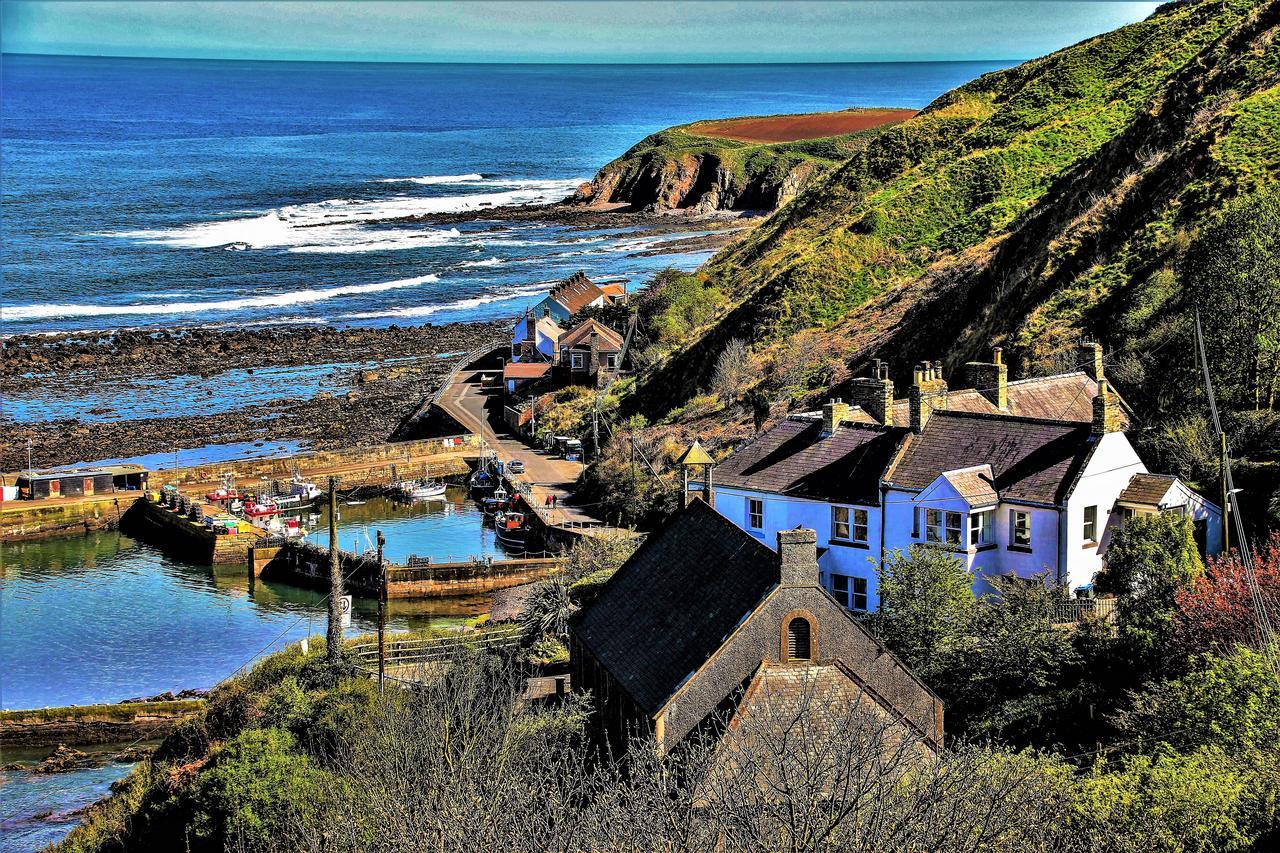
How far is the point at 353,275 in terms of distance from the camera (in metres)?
127

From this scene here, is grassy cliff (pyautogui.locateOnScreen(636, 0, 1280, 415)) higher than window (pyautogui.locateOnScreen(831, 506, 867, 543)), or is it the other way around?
grassy cliff (pyautogui.locateOnScreen(636, 0, 1280, 415))

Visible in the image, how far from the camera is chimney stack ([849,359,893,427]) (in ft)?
116

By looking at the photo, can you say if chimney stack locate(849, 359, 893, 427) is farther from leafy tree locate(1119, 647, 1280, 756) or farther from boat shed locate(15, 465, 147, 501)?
boat shed locate(15, 465, 147, 501)

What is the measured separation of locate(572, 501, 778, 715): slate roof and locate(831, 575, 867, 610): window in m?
6.26

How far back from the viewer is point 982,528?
3117cm

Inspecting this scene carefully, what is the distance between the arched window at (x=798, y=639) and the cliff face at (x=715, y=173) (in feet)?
466

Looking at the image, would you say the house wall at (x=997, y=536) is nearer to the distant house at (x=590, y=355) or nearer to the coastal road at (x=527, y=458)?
the coastal road at (x=527, y=458)

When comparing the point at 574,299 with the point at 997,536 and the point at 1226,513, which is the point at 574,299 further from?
the point at 1226,513

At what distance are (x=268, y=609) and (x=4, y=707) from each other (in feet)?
38.7

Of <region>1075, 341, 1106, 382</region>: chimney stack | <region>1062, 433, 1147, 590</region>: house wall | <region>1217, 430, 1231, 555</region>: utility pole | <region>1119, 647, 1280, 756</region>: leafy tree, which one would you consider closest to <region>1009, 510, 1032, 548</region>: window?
<region>1062, 433, 1147, 590</region>: house wall

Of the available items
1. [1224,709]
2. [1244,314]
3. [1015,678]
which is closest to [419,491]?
[1244,314]

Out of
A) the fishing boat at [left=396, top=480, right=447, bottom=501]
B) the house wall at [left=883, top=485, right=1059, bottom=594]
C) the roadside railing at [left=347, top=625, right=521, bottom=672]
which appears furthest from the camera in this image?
the fishing boat at [left=396, top=480, right=447, bottom=501]

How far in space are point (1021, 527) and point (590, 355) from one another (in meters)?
46.9

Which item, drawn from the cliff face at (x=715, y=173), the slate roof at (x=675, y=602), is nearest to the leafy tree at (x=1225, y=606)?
the slate roof at (x=675, y=602)
